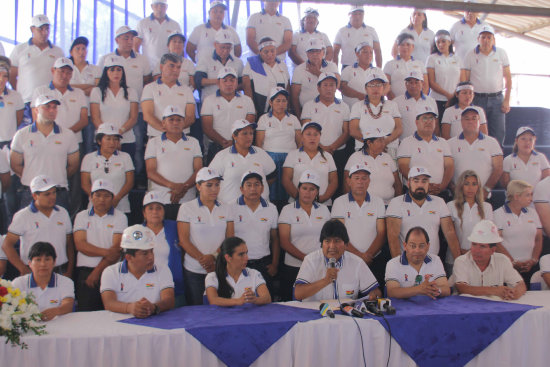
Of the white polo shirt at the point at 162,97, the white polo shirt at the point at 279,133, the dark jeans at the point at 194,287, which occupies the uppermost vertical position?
the white polo shirt at the point at 162,97

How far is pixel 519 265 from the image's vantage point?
583 centimetres

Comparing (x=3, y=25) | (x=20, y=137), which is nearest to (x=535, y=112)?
(x=20, y=137)

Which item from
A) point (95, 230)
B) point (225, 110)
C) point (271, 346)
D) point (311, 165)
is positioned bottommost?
point (271, 346)

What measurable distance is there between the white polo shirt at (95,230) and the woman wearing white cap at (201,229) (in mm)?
627

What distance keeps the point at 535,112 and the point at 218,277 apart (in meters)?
6.20

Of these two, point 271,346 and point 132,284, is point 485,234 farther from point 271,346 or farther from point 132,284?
point 132,284

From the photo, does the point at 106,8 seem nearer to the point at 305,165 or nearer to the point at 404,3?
the point at 305,165

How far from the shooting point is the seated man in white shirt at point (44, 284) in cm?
436

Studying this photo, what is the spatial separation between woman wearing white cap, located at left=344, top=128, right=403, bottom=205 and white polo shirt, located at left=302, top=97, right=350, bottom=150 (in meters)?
0.63

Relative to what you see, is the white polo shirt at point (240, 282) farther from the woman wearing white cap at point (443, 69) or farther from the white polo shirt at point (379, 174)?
the woman wearing white cap at point (443, 69)

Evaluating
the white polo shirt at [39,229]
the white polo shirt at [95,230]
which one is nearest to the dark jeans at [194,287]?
the white polo shirt at [95,230]

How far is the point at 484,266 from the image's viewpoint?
16.6 ft

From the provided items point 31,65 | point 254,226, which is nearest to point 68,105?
point 31,65

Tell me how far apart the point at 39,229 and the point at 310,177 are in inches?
100
